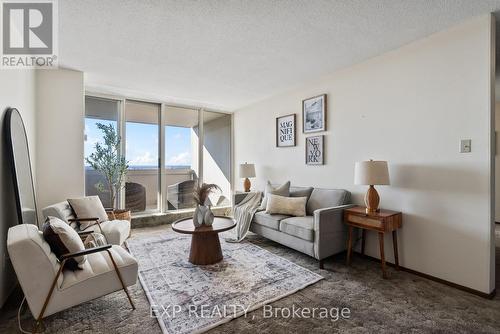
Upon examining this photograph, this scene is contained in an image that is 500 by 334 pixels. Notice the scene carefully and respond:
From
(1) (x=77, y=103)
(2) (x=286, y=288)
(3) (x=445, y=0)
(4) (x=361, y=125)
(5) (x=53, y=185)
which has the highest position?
(3) (x=445, y=0)

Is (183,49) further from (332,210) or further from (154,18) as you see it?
(332,210)

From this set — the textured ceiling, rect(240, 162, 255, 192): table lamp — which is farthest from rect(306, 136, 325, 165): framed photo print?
rect(240, 162, 255, 192): table lamp

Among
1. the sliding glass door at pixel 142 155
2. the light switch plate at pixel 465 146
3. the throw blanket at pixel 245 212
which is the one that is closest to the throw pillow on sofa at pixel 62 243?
the throw blanket at pixel 245 212

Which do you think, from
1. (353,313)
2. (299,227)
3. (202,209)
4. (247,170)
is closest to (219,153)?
(247,170)

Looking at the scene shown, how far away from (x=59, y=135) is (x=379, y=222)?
4.37m

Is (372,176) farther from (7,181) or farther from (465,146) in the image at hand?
(7,181)

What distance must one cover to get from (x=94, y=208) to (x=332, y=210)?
3.10 meters

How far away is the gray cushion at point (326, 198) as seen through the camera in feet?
10.4

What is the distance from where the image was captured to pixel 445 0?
1.95 metres

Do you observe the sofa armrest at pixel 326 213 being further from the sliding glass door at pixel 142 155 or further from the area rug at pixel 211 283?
the sliding glass door at pixel 142 155

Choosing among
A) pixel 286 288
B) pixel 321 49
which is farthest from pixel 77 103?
pixel 286 288

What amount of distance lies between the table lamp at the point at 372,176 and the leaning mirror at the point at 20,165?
3.40m

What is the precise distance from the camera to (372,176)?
2.57m

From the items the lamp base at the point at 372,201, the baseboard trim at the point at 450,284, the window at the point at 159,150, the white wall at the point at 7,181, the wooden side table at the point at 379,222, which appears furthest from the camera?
the window at the point at 159,150
